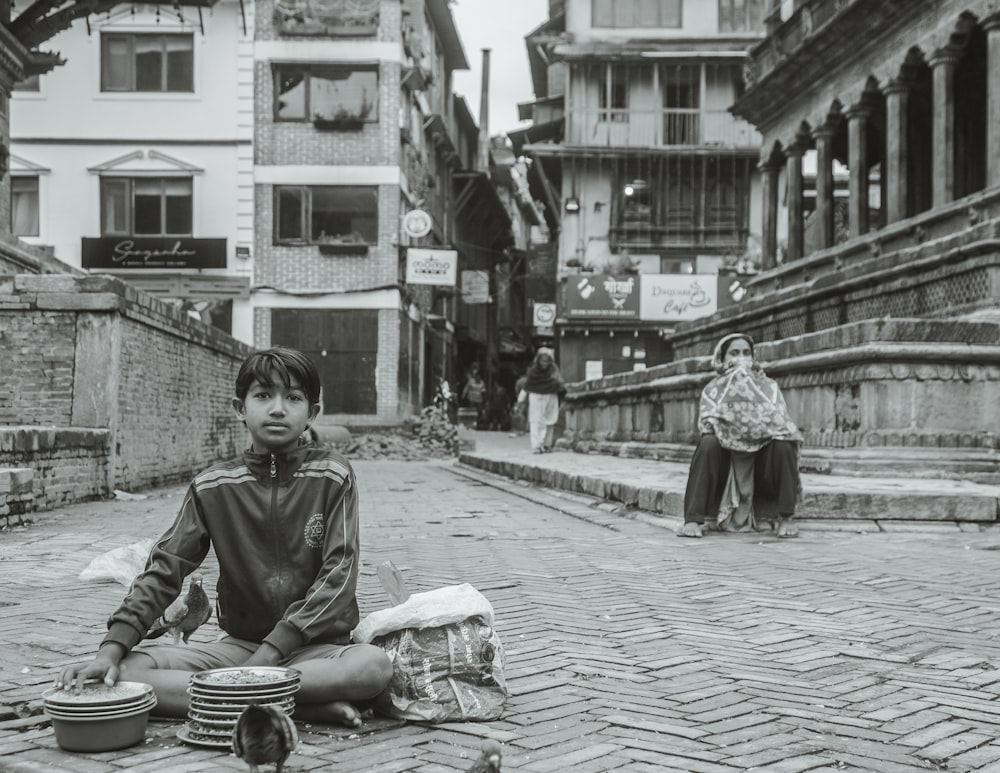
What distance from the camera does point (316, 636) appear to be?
3.31 meters

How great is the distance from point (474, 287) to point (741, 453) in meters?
31.2

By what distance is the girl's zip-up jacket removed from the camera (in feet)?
11.0

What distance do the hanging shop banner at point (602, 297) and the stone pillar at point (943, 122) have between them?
16.9m

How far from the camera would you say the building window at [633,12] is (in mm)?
34938

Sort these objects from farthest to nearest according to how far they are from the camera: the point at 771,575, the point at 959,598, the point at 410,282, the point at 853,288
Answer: the point at 410,282
the point at 853,288
the point at 771,575
the point at 959,598

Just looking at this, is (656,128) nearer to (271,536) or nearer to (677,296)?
(677,296)

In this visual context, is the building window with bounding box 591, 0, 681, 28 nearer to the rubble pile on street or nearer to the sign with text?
the sign with text

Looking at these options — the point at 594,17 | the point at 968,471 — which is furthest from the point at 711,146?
the point at 968,471

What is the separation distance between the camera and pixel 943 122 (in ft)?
52.7

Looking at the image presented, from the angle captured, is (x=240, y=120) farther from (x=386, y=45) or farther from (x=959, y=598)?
(x=959, y=598)

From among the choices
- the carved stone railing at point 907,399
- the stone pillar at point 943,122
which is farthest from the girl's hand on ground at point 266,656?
the stone pillar at point 943,122

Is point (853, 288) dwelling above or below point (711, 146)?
below

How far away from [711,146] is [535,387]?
18524 mm

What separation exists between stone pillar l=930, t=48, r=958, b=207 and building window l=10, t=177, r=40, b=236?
21.9m
